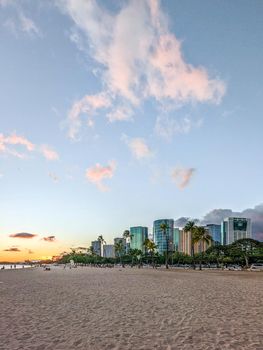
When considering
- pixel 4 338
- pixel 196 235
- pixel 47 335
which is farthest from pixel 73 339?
pixel 196 235

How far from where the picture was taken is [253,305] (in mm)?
19062

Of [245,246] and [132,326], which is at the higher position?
[132,326]

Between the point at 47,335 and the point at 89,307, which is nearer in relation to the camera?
the point at 47,335

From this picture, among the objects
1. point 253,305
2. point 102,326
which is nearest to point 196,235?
point 253,305

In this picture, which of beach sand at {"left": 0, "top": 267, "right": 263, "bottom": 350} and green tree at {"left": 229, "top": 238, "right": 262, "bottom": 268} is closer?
beach sand at {"left": 0, "top": 267, "right": 263, "bottom": 350}

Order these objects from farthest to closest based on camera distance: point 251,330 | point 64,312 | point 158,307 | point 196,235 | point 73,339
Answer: point 196,235
point 158,307
point 64,312
point 251,330
point 73,339

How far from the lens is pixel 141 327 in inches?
503

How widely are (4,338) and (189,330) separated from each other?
618 centimetres

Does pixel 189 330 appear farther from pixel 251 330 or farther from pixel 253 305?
pixel 253 305

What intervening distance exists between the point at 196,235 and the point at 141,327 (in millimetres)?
84999

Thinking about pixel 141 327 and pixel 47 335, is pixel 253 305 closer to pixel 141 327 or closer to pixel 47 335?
pixel 141 327

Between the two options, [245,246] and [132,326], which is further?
[245,246]

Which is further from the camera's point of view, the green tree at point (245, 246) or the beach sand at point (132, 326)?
the green tree at point (245, 246)

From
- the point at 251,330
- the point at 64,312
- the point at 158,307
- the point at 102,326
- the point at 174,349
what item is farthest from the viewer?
the point at 158,307
